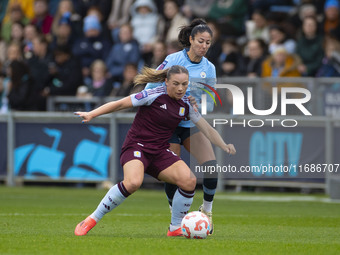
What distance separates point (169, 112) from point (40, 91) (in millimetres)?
9660

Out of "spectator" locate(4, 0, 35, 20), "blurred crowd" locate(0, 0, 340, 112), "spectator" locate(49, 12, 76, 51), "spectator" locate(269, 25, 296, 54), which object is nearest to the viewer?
"blurred crowd" locate(0, 0, 340, 112)

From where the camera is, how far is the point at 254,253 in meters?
7.87

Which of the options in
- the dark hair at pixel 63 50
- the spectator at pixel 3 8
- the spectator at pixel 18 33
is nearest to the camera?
the dark hair at pixel 63 50

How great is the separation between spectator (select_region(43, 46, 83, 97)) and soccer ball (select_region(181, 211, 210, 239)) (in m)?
9.85

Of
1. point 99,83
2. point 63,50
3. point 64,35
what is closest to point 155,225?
point 99,83

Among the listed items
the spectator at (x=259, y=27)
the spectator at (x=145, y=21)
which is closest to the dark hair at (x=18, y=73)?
the spectator at (x=145, y=21)

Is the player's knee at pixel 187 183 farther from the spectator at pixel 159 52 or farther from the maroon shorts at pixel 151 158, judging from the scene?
the spectator at pixel 159 52

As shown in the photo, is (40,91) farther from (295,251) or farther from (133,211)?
(295,251)

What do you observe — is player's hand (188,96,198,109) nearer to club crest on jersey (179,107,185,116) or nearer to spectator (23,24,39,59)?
club crest on jersey (179,107,185,116)

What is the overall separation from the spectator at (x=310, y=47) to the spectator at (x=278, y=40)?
272mm

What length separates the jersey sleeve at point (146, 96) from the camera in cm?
905

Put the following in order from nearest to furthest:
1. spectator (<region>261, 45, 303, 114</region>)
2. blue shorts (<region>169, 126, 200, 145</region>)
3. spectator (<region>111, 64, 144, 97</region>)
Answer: blue shorts (<region>169, 126, 200, 145</region>) → spectator (<region>261, 45, 303, 114</region>) → spectator (<region>111, 64, 144, 97</region>)

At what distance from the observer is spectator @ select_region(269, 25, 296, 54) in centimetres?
1727

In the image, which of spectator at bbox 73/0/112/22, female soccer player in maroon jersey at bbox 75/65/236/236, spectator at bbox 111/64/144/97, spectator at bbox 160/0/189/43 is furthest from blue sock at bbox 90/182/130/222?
spectator at bbox 73/0/112/22
